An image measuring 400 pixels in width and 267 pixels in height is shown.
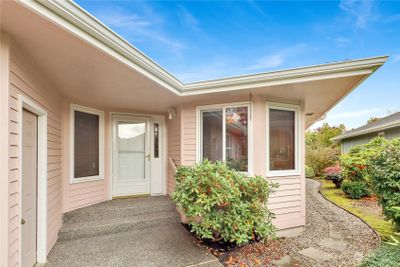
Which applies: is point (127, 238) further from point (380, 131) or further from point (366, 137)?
point (366, 137)

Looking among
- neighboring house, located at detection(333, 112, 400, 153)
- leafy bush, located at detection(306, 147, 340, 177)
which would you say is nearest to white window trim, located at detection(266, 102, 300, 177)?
neighboring house, located at detection(333, 112, 400, 153)

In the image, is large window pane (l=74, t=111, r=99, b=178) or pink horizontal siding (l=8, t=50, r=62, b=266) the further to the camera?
large window pane (l=74, t=111, r=99, b=178)

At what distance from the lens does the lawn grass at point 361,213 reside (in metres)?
4.78

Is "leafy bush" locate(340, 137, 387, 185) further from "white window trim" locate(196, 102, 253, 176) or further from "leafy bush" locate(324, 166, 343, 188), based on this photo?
"white window trim" locate(196, 102, 253, 176)

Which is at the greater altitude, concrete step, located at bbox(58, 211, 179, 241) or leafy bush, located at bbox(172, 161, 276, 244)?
leafy bush, located at bbox(172, 161, 276, 244)

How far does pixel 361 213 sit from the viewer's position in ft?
20.3

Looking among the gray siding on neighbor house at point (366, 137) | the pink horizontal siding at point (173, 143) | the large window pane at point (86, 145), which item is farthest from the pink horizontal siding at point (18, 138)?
the gray siding on neighbor house at point (366, 137)

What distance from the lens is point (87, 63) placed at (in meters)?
2.87

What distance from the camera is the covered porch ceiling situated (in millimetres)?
2014

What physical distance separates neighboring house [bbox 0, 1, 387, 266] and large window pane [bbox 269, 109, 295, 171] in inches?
0.8

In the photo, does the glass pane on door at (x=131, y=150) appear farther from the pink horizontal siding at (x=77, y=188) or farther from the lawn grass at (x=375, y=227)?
the lawn grass at (x=375, y=227)

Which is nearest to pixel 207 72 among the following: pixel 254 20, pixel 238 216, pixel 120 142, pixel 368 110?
pixel 254 20

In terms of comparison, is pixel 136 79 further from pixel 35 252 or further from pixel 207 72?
pixel 207 72

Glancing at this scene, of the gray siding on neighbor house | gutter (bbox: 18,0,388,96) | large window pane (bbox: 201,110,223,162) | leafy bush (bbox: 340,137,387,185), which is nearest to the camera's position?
gutter (bbox: 18,0,388,96)
